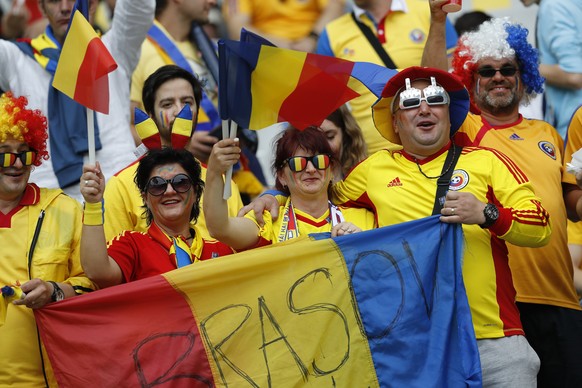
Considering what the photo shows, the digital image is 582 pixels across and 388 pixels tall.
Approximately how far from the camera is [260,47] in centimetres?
584

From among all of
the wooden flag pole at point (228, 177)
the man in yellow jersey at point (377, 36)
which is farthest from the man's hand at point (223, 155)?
the man in yellow jersey at point (377, 36)

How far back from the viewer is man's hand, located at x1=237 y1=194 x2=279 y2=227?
6.11 metres

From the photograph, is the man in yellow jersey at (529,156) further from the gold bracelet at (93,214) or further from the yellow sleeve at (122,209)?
the gold bracelet at (93,214)

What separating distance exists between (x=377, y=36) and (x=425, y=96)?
218cm

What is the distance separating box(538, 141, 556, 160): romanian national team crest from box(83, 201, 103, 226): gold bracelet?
266cm

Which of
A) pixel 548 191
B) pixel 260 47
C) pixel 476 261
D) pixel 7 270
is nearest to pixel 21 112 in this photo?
pixel 7 270

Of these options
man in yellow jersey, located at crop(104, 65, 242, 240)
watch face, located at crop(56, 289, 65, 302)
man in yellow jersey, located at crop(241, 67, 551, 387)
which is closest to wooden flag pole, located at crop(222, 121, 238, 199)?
man in yellow jersey, located at crop(241, 67, 551, 387)

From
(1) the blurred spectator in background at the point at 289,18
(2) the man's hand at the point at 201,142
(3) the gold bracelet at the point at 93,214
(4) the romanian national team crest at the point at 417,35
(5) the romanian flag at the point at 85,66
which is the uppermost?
(1) the blurred spectator in background at the point at 289,18

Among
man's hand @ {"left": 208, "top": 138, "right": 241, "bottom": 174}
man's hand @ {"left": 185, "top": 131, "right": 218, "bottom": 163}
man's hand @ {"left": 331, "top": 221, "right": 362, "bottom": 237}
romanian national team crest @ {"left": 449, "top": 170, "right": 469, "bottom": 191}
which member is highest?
man's hand @ {"left": 185, "top": 131, "right": 218, "bottom": 163}

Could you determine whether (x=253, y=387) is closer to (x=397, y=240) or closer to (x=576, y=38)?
(x=397, y=240)

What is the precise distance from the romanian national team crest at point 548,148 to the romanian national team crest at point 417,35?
171 centimetres

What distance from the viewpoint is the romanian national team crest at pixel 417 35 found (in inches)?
324

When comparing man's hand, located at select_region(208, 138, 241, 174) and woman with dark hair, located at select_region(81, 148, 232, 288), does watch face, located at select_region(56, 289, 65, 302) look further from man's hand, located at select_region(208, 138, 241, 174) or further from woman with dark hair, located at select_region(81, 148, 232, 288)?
man's hand, located at select_region(208, 138, 241, 174)

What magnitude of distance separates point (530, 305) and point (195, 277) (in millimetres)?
2055
